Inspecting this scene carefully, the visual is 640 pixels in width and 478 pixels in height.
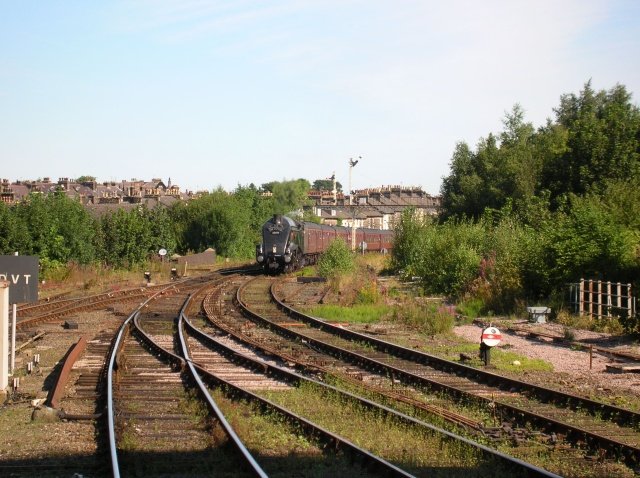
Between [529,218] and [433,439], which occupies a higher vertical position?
[529,218]

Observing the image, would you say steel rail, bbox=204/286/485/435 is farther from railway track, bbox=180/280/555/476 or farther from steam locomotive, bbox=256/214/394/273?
steam locomotive, bbox=256/214/394/273

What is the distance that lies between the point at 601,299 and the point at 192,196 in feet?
225

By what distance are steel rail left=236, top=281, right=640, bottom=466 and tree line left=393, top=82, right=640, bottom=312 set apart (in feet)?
22.8

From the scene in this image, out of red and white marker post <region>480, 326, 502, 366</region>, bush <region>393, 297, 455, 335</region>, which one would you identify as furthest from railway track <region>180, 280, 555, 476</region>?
bush <region>393, 297, 455, 335</region>

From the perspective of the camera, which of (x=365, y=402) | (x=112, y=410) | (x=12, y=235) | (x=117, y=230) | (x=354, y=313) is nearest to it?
(x=112, y=410)

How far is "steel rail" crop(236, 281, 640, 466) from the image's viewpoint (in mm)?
7914

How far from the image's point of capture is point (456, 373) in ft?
40.5

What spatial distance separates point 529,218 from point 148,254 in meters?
21.7

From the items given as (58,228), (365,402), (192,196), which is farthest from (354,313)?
(192,196)

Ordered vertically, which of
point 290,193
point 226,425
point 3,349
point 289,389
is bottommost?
point 289,389

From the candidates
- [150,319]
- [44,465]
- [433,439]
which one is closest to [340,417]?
[433,439]

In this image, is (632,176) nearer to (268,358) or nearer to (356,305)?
(356,305)

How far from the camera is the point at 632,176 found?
32.8 meters

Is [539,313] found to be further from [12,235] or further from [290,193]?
[290,193]
